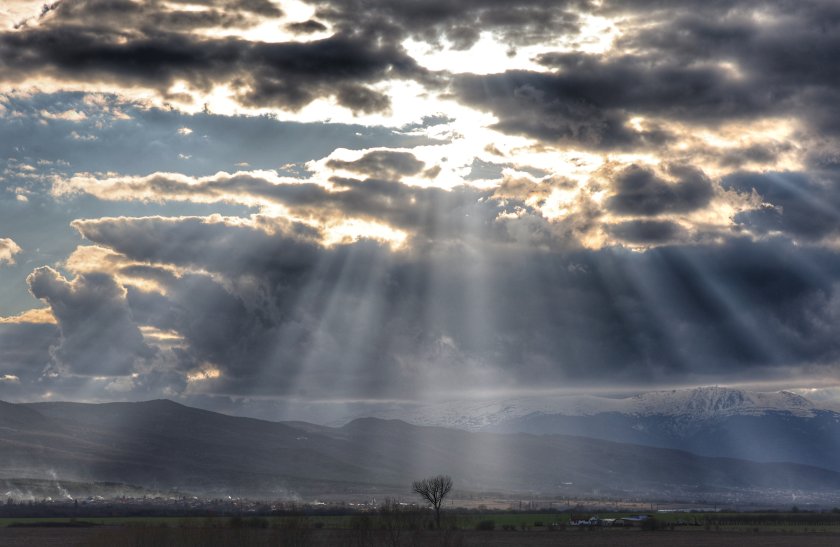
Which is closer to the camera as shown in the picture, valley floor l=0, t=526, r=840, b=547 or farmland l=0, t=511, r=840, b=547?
valley floor l=0, t=526, r=840, b=547

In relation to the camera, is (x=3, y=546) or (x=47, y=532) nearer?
(x=3, y=546)

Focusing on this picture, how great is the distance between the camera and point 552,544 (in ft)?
529

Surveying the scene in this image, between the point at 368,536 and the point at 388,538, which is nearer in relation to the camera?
the point at 368,536

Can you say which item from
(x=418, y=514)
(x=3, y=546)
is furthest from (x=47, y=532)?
(x=418, y=514)

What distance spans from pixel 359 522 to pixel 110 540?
36.5m

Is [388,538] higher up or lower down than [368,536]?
lower down

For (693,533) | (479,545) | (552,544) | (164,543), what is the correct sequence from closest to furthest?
(164,543)
(479,545)
(552,544)
(693,533)

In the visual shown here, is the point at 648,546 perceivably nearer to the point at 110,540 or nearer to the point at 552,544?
the point at 552,544

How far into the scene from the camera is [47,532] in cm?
19700

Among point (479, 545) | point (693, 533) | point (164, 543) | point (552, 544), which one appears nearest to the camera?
point (164, 543)

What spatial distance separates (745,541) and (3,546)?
399ft

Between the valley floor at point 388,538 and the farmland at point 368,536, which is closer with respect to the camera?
the valley floor at point 388,538

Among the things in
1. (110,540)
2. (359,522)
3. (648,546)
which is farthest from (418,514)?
(110,540)

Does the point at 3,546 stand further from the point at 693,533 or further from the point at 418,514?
the point at 693,533
